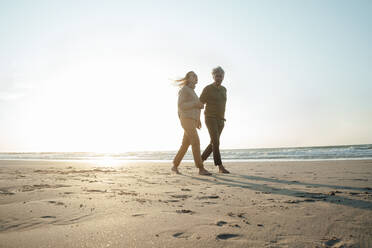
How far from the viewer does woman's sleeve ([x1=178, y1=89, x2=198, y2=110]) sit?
5212 mm

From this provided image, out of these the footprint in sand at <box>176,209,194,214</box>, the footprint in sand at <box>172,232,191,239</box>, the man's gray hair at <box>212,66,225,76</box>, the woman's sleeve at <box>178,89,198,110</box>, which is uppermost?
the man's gray hair at <box>212,66,225,76</box>

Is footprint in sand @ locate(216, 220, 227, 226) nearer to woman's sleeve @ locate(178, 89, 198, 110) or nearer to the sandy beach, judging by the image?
the sandy beach

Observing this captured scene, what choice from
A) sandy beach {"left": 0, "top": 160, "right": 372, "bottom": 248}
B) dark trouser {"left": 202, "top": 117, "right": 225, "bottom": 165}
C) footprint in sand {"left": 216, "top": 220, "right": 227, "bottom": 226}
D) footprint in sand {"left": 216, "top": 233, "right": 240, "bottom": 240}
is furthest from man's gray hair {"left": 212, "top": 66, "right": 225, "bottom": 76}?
footprint in sand {"left": 216, "top": 233, "right": 240, "bottom": 240}

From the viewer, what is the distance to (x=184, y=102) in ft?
17.5

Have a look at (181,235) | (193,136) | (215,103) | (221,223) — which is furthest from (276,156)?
(181,235)

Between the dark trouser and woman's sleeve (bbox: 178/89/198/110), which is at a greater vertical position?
woman's sleeve (bbox: 178/89/198/110)

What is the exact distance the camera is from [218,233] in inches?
57.1

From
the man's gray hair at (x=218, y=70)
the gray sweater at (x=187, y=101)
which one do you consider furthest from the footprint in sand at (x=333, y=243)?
the man's gray hair at (x=218, y=70)

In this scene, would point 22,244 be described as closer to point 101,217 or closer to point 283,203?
point 101,217

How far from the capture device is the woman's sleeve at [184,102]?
5.21 meters

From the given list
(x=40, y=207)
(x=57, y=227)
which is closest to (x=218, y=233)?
(x=57, y=227)

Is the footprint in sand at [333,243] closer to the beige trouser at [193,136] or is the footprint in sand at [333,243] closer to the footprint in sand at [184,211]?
the footprint in sand at [184,211]

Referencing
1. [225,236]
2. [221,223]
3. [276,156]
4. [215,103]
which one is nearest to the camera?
[225,236]

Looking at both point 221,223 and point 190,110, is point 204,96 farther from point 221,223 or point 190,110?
point 221,223
